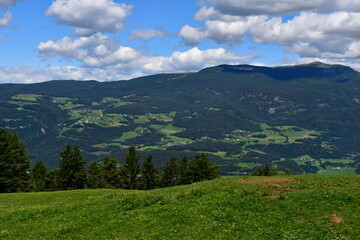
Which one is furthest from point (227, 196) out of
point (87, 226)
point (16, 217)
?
point (16, 217)

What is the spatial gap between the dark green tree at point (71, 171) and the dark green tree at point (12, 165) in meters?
9.40

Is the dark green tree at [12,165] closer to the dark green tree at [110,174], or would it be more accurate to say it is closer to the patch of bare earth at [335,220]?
the dark green tree at [110,174]

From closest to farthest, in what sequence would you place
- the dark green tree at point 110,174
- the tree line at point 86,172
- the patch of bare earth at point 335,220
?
the patch of bare earth at point 335,220
the tree line at point 86,172
the dark green tree at point 110,174

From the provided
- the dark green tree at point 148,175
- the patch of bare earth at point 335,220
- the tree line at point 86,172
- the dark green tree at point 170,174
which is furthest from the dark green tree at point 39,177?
the patch of bare earth at point 335,220

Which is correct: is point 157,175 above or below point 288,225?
below

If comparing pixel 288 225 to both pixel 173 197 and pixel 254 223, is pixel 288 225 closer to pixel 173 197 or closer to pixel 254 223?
pixel 254 223

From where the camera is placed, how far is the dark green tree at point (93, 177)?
344 ft

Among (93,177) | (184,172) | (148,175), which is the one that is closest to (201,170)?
(184,172)

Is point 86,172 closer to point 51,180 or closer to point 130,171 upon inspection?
point 51,180

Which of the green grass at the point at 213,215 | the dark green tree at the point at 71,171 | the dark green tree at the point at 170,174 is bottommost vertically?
the dark green tree at the point at 170,174

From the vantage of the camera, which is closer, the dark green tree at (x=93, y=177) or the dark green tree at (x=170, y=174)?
the dark green tree at (x=93, y=177)

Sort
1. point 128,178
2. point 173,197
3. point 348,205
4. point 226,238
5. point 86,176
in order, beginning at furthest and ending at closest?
point 128,178 → point 86,176 → point 173,197 → point 348,205 → point 226,238

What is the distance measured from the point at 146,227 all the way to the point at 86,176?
74.7 meters

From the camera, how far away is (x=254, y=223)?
3161 centimetres
